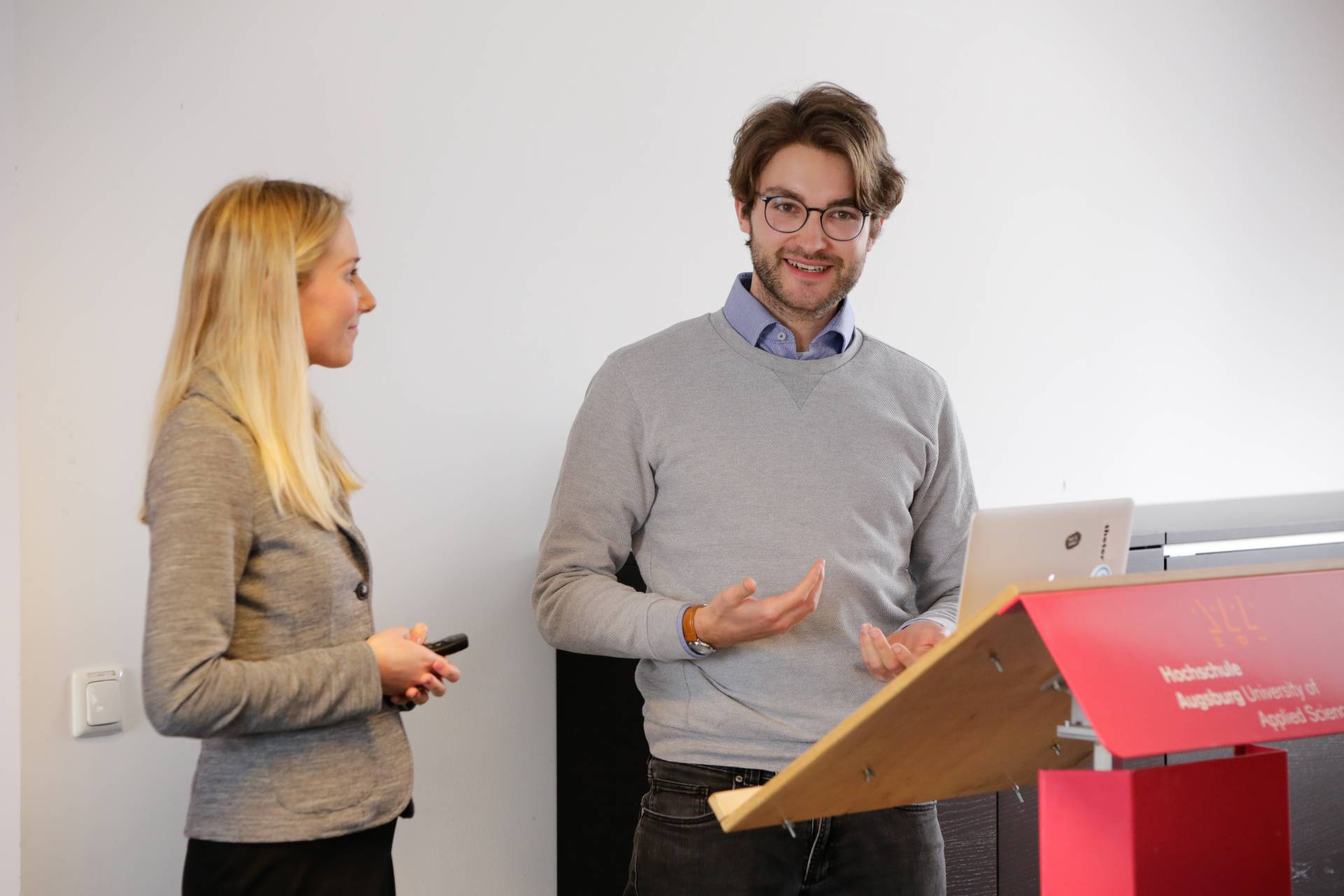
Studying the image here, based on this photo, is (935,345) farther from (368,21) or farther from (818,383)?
(368,21)

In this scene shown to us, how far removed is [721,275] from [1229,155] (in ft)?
6.59

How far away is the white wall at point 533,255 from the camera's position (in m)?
1.75

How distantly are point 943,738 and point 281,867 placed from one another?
0.69 m

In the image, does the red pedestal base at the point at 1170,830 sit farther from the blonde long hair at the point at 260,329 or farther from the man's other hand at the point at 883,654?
the blonde long hair at the point at 260,329

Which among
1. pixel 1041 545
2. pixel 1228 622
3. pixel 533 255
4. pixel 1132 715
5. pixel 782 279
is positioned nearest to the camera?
pixel 1132 715

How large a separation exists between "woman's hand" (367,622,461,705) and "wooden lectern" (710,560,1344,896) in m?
0.38

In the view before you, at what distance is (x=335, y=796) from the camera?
1.26 meters

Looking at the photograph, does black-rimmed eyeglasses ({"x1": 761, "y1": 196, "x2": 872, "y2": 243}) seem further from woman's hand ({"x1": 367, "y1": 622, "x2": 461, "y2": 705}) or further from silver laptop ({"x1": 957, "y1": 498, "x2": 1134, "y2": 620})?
woman's hand ({"x1": 367, "y1": 622, "x2": 461, "y2": 705})

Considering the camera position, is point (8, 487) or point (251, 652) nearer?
point (251, 652)

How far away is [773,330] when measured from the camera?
71.0 inches

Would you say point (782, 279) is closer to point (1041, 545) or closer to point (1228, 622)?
point (1041, 545)

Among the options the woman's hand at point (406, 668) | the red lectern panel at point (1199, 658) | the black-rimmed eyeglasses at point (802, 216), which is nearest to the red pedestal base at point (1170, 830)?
the red lectern panel at point (1199, 658)

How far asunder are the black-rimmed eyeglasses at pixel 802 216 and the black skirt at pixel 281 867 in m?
1.03

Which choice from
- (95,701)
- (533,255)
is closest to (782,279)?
(533,255)
